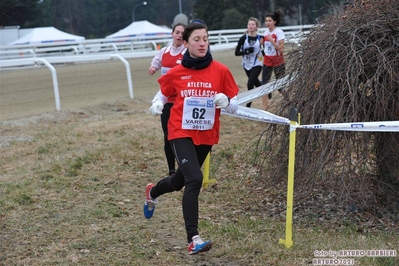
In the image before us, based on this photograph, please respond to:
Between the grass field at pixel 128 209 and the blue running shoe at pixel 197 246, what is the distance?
0.50 ft

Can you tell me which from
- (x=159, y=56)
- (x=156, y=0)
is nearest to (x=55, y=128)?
(x=159, y=56)

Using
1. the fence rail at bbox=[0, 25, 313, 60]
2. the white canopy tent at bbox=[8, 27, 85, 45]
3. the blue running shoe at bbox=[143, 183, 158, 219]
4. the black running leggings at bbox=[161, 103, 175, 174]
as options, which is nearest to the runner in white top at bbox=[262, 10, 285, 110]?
the black running leggings at bbox=[161, 103, 175, 174]

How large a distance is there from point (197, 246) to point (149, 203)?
1356 millimetres

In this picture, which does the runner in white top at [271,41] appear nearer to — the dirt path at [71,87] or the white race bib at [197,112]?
the dirt path at [71,87]

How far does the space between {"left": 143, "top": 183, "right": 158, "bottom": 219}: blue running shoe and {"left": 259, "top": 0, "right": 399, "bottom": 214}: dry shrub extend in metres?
1.47

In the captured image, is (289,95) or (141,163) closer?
(289,95)

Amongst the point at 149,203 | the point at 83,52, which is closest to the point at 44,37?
the point at 83,52

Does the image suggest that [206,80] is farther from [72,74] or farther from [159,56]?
[72,74]

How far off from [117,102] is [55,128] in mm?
3599

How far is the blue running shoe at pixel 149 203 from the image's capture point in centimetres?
680

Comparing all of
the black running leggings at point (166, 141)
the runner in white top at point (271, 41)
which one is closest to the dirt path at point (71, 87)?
the runner in white top at point (271, 41)

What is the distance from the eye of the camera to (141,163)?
9.55 m

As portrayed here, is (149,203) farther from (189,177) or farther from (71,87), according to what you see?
(71,87)

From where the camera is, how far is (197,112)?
228 inches
